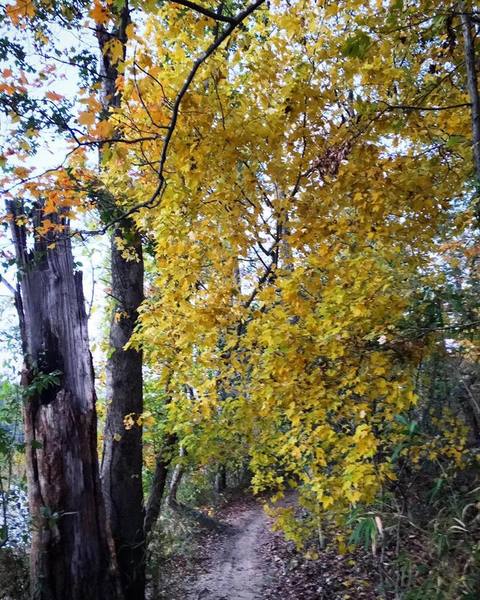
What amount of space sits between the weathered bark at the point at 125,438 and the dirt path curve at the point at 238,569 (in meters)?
2.28

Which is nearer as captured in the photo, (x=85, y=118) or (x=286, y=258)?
(x=85, y=118)

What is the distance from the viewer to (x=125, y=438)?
16.3 feet

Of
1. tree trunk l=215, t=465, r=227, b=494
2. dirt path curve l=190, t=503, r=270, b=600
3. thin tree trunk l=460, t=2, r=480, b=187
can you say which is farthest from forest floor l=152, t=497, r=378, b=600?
tree trunk l=215, t=465, r=227, b=494

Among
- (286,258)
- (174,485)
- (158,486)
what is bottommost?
(174,485)

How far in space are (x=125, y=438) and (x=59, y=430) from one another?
56.6 inches

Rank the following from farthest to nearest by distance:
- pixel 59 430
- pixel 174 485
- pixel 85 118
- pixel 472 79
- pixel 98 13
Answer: pixel 174 485, pixel 59 430, pixel 472 79, pixel 98 13, pixel 85 118

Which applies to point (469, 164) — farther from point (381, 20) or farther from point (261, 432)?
point (261, 432)

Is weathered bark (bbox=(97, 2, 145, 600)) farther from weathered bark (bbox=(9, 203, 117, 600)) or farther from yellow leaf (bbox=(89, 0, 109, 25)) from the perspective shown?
yellow leaf (bbox=(89, 0, 109, 25))

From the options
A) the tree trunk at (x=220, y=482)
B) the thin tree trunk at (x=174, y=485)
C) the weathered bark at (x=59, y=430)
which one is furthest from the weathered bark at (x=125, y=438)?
the tree trunk at (x=220, y=482)

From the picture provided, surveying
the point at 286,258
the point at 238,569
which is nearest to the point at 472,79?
the point at 286,258

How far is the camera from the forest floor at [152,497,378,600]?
591cm

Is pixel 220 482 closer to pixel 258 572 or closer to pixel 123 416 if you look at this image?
pixel 258 572

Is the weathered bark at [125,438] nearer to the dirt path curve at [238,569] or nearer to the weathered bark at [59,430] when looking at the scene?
the weathered bark at [59,430]

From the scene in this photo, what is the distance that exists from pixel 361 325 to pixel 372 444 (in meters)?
0.91
